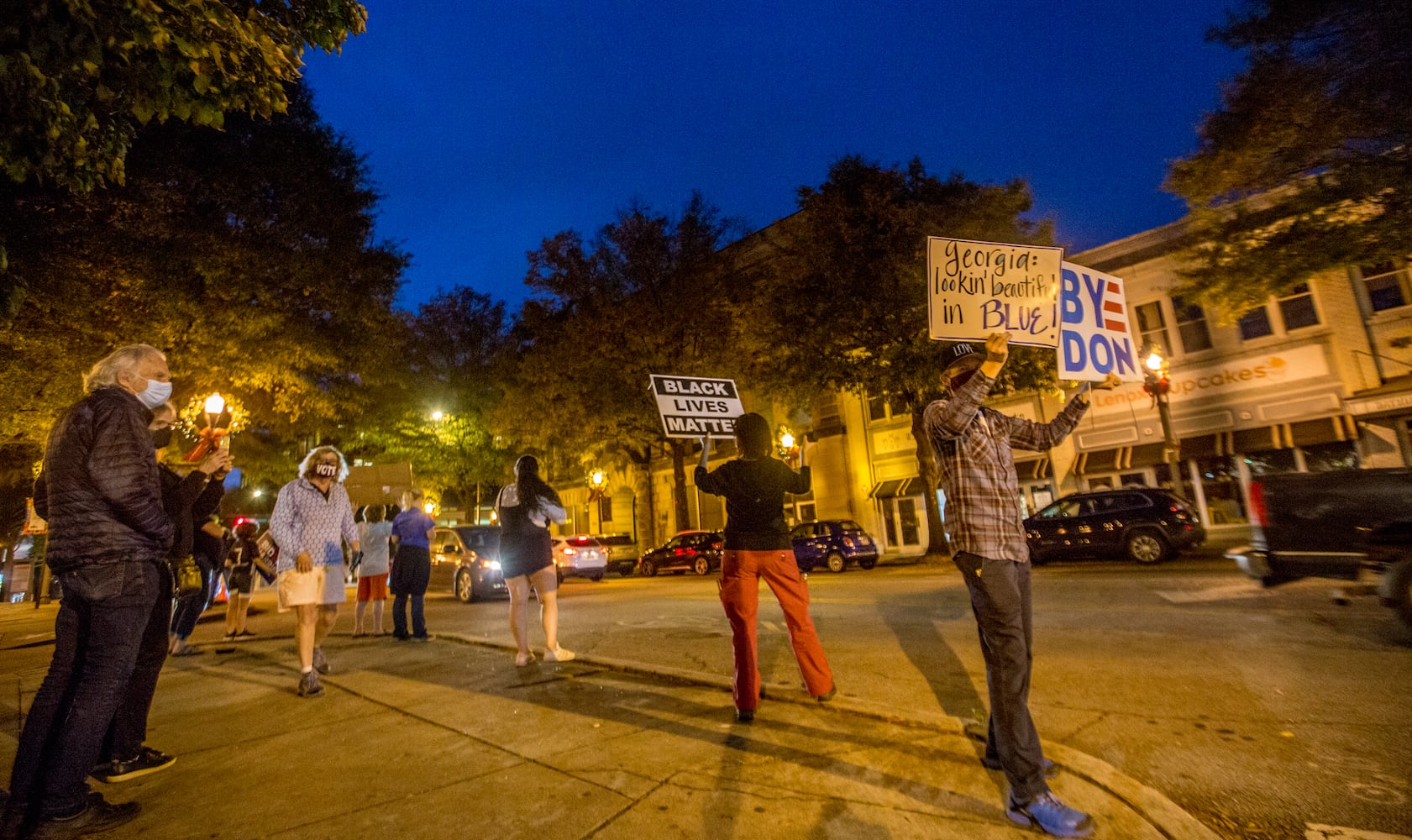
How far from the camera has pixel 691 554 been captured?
2355cm

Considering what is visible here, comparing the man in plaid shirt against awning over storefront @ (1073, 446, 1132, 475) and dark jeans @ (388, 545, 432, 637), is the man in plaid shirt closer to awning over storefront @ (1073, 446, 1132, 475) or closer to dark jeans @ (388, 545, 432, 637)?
dark jeans @ (388, 545, 432, 637)

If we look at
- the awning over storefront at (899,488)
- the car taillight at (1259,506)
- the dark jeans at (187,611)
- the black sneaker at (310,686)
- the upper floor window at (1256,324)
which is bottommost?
the black sneaker at (310,686)

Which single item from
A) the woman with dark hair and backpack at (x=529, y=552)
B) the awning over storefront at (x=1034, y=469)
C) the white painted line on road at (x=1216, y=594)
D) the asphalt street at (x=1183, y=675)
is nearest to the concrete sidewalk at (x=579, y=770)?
the asphalt street at (x=1183, y=675)

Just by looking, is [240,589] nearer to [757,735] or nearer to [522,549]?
[522,549]

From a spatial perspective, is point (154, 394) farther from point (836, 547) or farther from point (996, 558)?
point (836, 547)

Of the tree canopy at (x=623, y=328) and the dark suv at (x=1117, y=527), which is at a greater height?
the tree canopy at (x=623, y=328)

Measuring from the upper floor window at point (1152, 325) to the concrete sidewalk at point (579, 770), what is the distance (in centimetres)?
2150

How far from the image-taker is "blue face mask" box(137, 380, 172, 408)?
3332 mm

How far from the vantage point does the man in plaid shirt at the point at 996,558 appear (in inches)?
99.0

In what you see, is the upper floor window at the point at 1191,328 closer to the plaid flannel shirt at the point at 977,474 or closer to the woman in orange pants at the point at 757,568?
the woman in orange pants at the point at 757,568

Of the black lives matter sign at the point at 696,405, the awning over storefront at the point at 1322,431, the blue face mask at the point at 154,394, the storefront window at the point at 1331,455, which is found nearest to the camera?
the blue face mask at the point at 154,394

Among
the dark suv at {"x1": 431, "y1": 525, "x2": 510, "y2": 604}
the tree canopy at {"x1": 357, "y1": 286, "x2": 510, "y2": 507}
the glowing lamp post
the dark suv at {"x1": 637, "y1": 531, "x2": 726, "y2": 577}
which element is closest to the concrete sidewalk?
the glowing lamp post

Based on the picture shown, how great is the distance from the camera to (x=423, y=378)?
109 feet

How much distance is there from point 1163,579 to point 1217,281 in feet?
27.0
